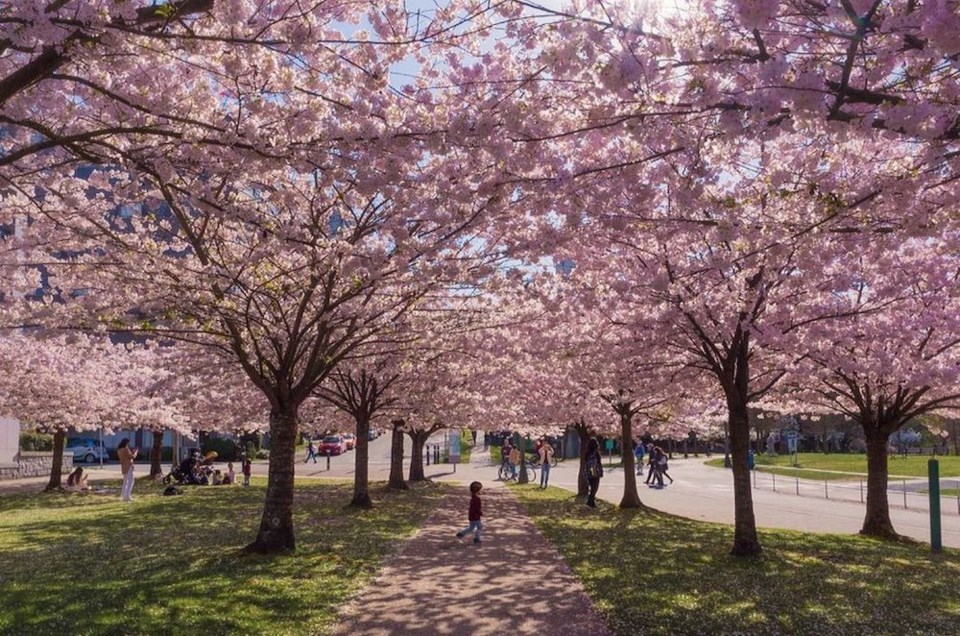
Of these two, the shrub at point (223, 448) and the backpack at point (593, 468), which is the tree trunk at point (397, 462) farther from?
the shrub at point (223, 448)

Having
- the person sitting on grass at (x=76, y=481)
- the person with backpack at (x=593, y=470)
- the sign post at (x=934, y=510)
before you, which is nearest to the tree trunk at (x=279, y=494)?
the person with backpack at (x=593, y=470)

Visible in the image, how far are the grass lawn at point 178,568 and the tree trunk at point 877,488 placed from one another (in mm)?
10028

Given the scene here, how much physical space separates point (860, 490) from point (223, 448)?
1667 inches

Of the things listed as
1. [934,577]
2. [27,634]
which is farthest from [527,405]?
[27,634]

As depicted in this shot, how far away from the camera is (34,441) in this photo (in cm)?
5019

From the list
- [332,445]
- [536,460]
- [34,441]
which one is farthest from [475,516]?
[34,441]

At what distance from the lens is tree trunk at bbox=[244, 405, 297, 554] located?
11.5 meters

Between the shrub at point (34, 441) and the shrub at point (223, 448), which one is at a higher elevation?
the shrub at point (34, 441)

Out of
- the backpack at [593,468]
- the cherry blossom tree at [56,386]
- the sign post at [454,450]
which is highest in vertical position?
the cherry blossom tree at [56,386]

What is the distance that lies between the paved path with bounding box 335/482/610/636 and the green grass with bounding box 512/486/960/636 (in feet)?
1.29

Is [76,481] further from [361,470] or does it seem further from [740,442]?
[740,442]

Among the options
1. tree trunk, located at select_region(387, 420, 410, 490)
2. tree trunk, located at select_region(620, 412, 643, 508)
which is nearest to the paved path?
tree trunk, located at select_region(620, 412, 643, 508)

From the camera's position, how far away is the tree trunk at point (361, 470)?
19.9 metres

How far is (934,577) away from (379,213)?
9.97 m
